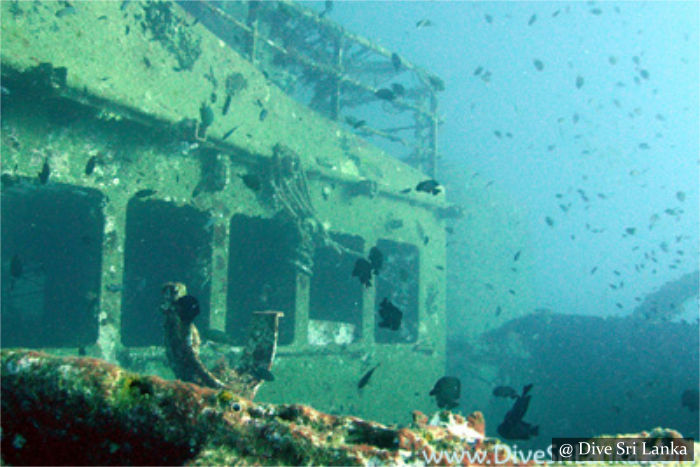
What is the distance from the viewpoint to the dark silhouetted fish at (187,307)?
396cm

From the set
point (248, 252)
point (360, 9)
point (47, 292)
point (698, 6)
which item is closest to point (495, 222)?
point (248, 252)

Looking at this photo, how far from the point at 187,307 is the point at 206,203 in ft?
12.0

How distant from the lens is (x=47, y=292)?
781cm

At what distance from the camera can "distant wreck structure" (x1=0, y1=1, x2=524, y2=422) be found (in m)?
5.85

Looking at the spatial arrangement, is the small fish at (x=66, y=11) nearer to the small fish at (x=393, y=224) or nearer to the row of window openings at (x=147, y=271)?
the row of window openings at (x=147, y=271)

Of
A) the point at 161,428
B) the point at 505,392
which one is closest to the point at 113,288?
the point at 161,428

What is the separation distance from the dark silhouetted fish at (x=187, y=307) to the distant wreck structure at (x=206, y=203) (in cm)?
85

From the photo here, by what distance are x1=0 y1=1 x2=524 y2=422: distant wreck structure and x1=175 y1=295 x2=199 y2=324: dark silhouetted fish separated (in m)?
0.85

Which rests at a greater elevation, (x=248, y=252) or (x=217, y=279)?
(x=248, y=252)

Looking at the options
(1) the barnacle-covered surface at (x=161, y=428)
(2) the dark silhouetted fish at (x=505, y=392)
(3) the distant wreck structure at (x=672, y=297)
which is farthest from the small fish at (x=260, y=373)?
(3) the distant wreck structure at (x=672, y=297)

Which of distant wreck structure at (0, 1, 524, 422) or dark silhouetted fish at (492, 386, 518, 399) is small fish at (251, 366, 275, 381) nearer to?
distant wreck structure at (0, 1, 524, 422)

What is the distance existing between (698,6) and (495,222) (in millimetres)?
146386

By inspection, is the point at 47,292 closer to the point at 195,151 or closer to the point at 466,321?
the point at 195,151

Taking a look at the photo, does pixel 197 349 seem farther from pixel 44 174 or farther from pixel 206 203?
pixel 206 203
